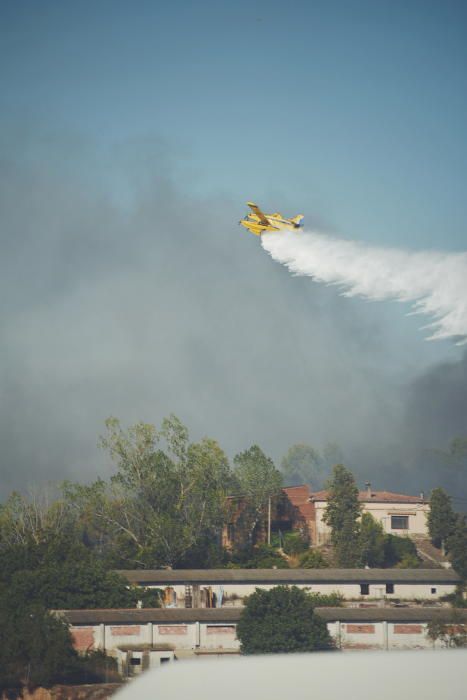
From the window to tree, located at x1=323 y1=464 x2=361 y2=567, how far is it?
566 cm

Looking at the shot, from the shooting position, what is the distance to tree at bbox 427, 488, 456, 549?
77.3 m

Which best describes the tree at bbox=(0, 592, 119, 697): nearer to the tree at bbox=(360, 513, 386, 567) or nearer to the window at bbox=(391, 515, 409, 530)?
the tree at bbox=(360, 513, 386, 567)

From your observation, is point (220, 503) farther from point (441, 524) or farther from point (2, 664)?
point (2, 664)

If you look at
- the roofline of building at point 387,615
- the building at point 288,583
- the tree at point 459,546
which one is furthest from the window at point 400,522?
the roofline of building at point 387,615

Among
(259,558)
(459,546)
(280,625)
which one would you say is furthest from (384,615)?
(259,558)

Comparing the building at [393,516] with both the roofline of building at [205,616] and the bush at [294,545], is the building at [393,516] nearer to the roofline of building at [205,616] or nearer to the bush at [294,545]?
the bush at [294,545]

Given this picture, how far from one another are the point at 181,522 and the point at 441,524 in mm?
21990

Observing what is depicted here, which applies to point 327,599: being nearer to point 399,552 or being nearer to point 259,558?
point 259,558

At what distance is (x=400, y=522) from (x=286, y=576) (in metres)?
21.1

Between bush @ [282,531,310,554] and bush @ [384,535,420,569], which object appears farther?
bush @ [282,531,310,554]

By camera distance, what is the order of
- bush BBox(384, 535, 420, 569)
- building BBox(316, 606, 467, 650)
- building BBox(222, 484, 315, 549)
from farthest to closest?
building BBox(222, 484, 315, 549)
bush BBox(384, 535, 420, 569)
building BBox(316, 606, 467, 650)

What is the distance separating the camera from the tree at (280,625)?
1853 inches

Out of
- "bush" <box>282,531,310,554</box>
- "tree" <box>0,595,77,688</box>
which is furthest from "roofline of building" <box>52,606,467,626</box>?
"bush" <box>282,531,310,554</box>

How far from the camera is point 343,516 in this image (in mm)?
75188
